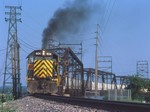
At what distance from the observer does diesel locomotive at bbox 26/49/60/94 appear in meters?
33.0

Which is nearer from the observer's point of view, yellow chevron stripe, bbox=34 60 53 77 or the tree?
yellow chevron stripe, bbox=34 60 53 77

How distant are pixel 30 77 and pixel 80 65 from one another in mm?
21269

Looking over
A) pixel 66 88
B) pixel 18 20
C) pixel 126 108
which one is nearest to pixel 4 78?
pixel 18 20

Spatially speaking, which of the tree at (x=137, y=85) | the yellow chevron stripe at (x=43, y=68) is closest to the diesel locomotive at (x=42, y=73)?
the yellow chevron stripe at (x=43, y=68)

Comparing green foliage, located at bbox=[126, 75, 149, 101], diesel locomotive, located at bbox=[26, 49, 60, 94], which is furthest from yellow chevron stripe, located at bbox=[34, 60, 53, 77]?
green foliage, located at bbox=[126, 75, 149, 101]

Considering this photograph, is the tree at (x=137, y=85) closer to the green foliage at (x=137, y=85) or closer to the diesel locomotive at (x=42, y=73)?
the green foliage at (x=137, y=85)

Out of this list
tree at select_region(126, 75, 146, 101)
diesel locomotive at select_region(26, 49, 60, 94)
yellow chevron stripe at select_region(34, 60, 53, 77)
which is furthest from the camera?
tree at select_region(126, 75, 146, 101)

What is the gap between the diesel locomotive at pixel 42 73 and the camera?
33.0 meters

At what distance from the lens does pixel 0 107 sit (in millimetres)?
13617

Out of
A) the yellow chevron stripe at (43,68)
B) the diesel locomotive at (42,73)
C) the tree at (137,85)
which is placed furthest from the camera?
the tree at (137,85)

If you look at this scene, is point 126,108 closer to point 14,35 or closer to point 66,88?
point 66,88

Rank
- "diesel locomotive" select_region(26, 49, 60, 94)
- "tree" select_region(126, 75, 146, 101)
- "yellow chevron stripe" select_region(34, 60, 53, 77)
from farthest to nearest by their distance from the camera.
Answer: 1. "tree" select_region(126, 75, 146, 101)
2. "yellow chevron stripe" select_region(34, 60, 53, 77)
3. "diesel locomotive" select_region(26, 49, 60, 94)

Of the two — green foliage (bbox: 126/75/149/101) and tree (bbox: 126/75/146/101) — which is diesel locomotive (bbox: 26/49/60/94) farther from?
green foliage (bbox: 126/75/149/101)

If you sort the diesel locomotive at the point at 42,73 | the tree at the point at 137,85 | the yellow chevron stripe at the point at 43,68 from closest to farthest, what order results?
the diesel locomotive at the point at 42,73 < the yellow chevron stripe at the point at 43,68 < the tree at the point at 137,85
